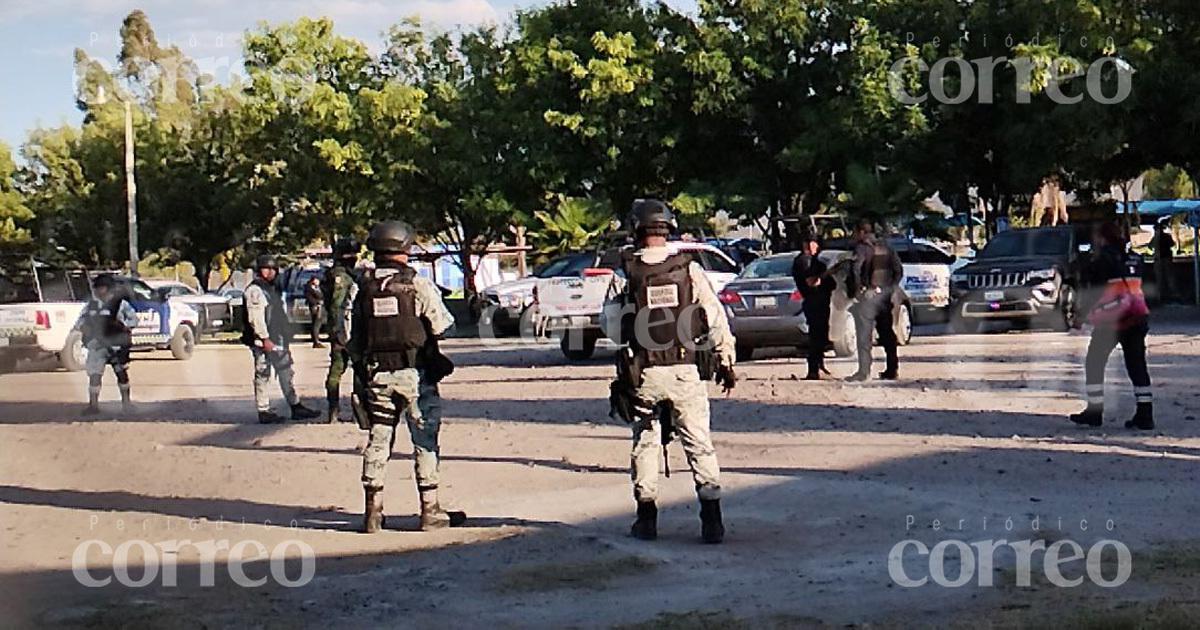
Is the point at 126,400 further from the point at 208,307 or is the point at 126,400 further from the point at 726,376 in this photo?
the point at 208,307

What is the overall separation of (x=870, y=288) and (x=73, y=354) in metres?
14.7

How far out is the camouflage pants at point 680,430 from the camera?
8.52 m

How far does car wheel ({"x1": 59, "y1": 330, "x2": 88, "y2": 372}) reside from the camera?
81.0 ft

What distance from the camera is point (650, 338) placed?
28.2ft

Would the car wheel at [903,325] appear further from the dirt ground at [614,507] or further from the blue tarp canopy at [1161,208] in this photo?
the blue tarp canopy at [1161,208]

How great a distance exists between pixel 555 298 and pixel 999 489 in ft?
35.1

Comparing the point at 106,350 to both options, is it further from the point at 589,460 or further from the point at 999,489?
the point at 999,489

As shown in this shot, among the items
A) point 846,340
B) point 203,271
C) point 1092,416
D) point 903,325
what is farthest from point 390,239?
point 203,271

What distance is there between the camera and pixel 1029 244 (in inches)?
992

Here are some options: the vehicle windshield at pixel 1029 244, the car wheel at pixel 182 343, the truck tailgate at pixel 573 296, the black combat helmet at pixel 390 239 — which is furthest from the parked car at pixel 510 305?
the black combat helmet at pixel 390 239

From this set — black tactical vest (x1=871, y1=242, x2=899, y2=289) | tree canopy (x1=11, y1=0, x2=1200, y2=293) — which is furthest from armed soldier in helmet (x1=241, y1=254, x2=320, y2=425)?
tree canopy (x1=11, y1=0, x2=1200, y2=293)

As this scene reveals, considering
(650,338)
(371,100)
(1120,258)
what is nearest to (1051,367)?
Answer: (1120,258)

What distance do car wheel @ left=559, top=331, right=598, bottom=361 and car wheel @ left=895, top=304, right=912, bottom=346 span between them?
13.9 ft

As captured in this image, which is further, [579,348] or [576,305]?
[579,348]
